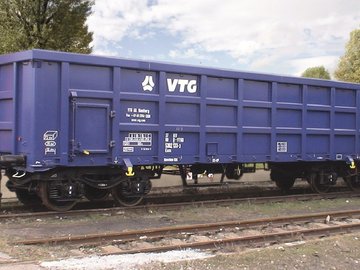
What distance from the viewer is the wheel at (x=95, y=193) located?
11789 mm

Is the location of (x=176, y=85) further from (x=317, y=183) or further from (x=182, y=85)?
(x=317, y=183)

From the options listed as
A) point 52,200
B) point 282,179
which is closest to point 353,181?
point 282,179

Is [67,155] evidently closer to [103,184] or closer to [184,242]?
[103,184]

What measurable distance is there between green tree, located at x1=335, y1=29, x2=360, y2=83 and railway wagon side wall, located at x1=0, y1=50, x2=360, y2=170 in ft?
75.4

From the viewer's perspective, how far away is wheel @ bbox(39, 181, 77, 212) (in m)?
10.5

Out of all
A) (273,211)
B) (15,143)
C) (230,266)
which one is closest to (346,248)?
(230,266)

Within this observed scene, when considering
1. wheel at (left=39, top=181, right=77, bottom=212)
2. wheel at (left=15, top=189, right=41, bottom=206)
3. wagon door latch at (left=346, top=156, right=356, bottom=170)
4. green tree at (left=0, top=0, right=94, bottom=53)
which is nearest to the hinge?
wheel at (left=39, top=181, right=77, bottom=212)

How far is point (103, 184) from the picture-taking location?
11203 millimetres

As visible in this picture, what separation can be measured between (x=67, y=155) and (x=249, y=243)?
396 cm

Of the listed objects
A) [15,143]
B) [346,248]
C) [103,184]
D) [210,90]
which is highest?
[210,90]

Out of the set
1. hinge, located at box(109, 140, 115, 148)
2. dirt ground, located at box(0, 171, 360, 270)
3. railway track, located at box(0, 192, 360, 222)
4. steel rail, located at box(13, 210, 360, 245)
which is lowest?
dirt ground, located at box(0, 171, 360, 270)

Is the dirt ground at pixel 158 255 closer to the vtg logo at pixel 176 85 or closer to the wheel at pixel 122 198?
the wheel at pixel 122 198

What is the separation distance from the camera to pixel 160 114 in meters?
11.5

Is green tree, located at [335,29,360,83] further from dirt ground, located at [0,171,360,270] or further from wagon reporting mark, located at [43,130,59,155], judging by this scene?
wagon reporting mark, located at [43,130,59,155]
